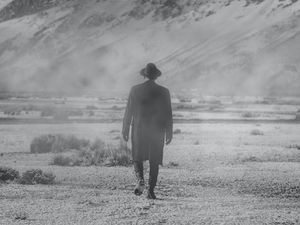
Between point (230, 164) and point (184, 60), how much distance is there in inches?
5317

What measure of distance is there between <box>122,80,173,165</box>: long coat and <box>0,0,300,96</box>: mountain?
104 metres

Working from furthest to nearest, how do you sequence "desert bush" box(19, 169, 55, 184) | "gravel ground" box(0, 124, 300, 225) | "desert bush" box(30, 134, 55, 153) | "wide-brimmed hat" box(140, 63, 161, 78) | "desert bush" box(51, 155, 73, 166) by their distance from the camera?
"desert bush" box(30, 134, 55, 153) → "desert bush" box(51, 155, 73, 166) → "desert bush" box(19, 169, 55, 184) → "wide-brimmed hat" box(140, 63, 161, 78) → "gravel ground" box(0, 124, 300, 225)

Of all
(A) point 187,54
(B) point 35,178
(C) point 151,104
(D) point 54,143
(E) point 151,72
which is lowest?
(D) point 54,143

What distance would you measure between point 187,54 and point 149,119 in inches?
5720

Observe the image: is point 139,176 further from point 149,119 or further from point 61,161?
point 61,161

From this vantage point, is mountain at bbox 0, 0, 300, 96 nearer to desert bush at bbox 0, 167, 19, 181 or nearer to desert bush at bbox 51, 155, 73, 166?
desert bush at bbox 51, 155, 73, 166

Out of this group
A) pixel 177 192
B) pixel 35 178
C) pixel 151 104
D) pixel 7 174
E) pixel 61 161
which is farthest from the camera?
pixel 61 161

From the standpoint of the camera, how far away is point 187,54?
15375 cm

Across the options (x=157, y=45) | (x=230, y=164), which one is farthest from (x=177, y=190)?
(x=157, y=45)

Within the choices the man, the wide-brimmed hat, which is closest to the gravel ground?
the man

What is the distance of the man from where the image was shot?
9.44 m

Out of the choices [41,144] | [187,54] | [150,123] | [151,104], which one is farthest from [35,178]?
[187,54]

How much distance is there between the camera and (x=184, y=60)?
149125mm

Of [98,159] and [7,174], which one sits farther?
[98,159]
